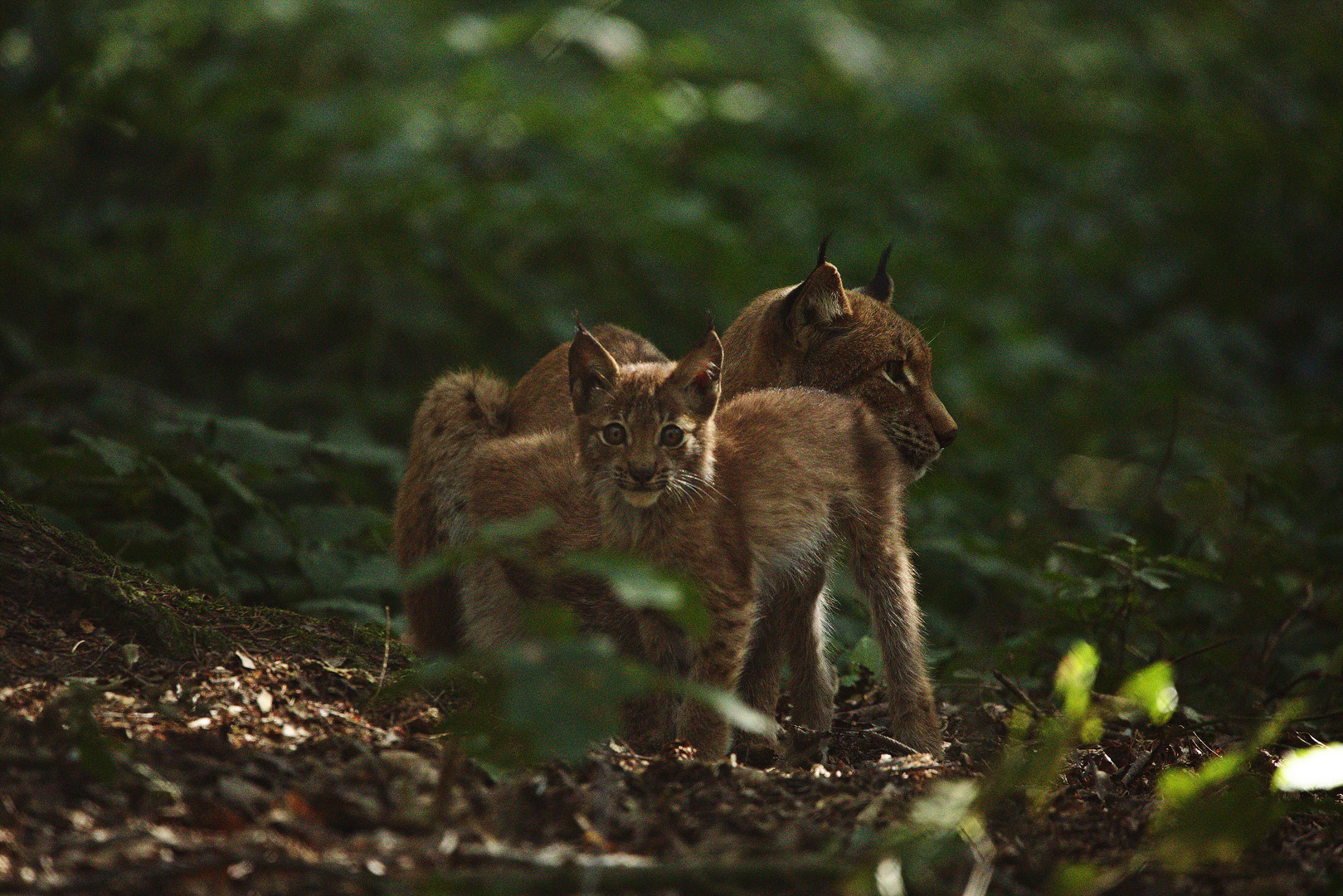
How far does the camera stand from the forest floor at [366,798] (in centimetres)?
270

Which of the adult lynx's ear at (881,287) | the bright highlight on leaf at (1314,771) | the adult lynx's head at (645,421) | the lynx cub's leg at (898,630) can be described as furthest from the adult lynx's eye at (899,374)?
the bright highlight on leaf at (1314,771)

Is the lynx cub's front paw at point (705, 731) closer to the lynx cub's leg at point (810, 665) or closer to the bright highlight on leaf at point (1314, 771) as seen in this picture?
the lynx cub's leg at point (810, 665)

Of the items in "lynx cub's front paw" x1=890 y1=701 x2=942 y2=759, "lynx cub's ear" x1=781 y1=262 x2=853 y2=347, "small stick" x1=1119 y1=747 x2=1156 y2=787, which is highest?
"lynx cub's ear" x1=781 y1=262 x2=853 y2=347

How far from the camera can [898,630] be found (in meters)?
4.62

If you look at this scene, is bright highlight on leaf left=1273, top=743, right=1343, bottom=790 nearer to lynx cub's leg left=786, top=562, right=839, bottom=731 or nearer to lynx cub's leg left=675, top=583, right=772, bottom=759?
lynx cub's leg left=675, top=583, right=772, bottom=759

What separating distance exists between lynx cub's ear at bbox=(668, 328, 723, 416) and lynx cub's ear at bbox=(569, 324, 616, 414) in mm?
236

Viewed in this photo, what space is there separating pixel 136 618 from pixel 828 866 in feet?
7.78

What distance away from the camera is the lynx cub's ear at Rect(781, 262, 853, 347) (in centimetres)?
489

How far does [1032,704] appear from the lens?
445 cm

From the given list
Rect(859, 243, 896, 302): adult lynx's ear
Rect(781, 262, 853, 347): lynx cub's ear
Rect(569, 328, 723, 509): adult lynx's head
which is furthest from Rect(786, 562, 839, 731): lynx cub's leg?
Rect(859, 243, 896, 302): adult lynx's ear

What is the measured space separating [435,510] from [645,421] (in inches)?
46.5

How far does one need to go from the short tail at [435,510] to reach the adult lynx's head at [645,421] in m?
0.82

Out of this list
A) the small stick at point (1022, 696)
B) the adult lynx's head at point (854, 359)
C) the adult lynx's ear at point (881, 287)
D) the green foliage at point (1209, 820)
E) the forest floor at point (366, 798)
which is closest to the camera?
the forest floor at point (366, 798)

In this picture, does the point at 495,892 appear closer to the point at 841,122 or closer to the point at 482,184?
the point at 482,184
